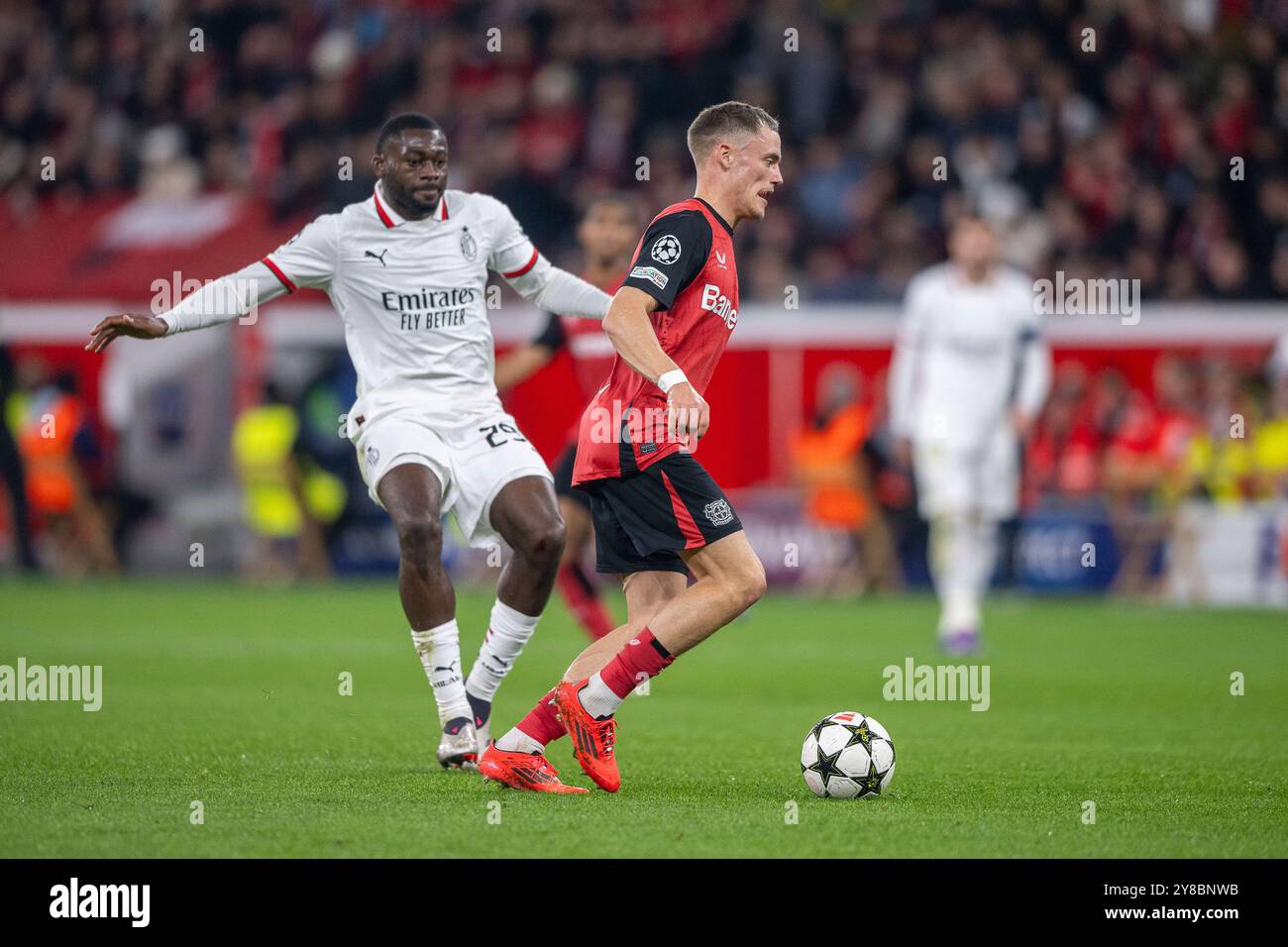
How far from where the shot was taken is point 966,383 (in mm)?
12633

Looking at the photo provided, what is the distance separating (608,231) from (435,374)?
106 inches

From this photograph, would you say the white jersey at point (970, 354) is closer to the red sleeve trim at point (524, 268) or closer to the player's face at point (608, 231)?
the player's face at point (608, 231)

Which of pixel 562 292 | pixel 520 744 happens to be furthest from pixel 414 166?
pixel 520 744

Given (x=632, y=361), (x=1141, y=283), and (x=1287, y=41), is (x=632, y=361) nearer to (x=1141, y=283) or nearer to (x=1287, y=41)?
(x=1141, y=283)

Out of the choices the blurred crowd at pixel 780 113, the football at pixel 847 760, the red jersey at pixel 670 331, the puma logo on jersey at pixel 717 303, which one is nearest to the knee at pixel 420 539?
the red jersey at pixel 670 331

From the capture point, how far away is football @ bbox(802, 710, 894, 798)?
6410 mm

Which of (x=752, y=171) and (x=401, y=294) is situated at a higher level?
(x=752, y=171)

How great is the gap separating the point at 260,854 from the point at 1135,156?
17691 mm

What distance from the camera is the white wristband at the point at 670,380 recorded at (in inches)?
235

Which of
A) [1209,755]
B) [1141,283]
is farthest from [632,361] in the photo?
[1141,283]

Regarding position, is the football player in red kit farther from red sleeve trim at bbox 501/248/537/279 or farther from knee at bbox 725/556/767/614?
red sleeve trim at bbox 501/248/537/279

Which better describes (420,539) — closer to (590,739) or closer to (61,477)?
(590,739)

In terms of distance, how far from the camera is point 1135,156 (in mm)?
20938
